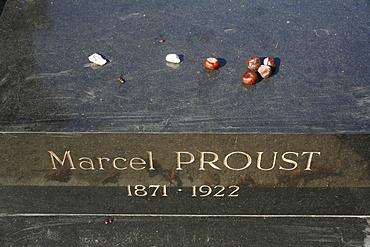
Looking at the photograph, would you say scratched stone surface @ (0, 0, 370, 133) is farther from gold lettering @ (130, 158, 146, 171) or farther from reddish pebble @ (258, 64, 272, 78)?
gold lettering @ (130, 158, 146, 171)

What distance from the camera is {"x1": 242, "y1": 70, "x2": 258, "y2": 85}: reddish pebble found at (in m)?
2.32

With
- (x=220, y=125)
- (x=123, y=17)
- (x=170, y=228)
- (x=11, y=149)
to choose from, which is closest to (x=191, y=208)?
(x=170, y=228)

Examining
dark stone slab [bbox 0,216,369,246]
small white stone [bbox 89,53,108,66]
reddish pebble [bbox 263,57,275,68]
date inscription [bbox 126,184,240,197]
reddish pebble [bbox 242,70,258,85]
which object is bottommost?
dark stone slab [bbox 0,216,369,246]

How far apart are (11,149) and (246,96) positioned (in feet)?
3.73

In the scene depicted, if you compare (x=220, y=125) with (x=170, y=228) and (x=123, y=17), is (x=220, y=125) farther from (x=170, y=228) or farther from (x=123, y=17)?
(x=123, y=17)

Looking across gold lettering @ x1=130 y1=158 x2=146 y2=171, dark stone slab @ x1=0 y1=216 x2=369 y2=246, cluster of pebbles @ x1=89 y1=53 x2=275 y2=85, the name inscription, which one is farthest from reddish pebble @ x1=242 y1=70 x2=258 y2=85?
dark stone slab @ x1=0 y1=216 x2=369 y2=246

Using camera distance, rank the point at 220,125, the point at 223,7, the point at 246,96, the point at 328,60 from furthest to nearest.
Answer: the point at 223,7, the point at 328,60, the point at 246,96, the point at 220,125

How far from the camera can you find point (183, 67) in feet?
8.07

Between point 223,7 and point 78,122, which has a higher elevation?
point 223,7

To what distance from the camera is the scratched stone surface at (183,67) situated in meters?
2.17

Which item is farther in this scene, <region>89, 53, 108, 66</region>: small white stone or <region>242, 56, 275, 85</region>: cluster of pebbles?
<region>89, 53, 108, 66</region>: small white stone

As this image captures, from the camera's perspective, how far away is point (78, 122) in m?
2.16

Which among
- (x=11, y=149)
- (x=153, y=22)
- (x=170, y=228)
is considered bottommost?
(x=170, y=228)

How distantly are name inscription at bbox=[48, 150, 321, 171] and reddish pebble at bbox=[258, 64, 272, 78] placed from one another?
413 mm
